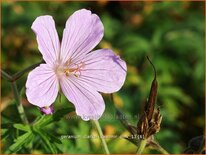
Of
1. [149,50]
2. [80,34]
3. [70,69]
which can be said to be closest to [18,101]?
[70,69]

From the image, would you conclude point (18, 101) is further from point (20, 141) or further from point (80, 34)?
point (80, 34)

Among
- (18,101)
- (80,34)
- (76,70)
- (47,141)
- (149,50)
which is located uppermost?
(80,34)

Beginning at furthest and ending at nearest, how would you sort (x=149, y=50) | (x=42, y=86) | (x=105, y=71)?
(x=149, y=50)
(x=105, y=71)
(x=42, y=86)

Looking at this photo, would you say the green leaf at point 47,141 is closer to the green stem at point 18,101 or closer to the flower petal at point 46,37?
the green stem at point 18,101

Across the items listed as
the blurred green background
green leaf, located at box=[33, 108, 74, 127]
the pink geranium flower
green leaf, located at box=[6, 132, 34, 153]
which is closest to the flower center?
the pink geranium flower

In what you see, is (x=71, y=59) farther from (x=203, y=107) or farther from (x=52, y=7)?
(x=52, y=7)
